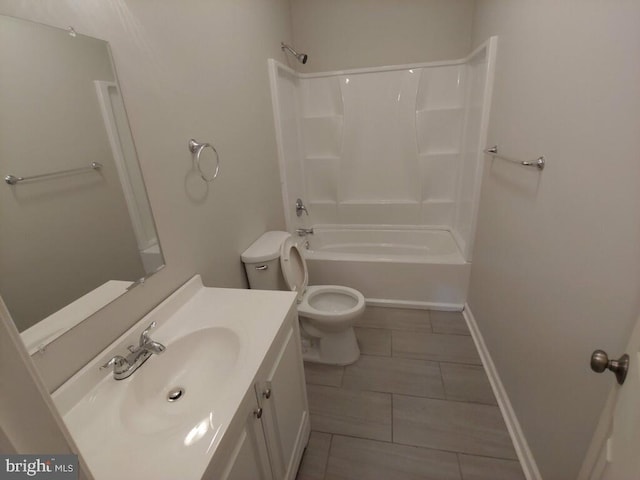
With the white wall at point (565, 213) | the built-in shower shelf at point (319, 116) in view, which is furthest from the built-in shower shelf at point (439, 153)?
the white wall at point (565, 213)

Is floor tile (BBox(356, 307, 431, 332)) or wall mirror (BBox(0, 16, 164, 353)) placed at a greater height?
wall mirror (BBox(0, 16, 164, 353))

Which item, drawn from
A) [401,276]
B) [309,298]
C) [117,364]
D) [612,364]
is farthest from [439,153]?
[117,364]

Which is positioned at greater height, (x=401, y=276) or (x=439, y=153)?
(x=439, y=153)

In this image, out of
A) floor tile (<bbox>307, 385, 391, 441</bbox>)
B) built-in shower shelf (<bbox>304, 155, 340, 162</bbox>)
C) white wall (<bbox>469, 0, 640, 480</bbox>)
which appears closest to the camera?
white wall (<bbox>469, 0, 640, 480</bbox>)

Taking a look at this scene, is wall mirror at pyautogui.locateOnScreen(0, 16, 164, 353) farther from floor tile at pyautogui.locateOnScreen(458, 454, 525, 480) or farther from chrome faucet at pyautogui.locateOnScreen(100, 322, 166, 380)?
floor tile at pyautogui.locateOnScreen(458, 454, 525, 480)

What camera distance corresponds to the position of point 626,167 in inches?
31.7


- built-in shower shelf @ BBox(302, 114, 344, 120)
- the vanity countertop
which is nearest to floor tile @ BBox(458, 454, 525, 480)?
the vanity countertop

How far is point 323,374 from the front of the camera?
6.23ft

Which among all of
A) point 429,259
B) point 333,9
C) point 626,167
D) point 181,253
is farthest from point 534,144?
point 333,9

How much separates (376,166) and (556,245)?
1942 mm

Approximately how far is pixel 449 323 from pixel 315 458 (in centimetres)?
137

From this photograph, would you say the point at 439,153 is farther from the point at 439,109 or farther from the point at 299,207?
the point at 299,207

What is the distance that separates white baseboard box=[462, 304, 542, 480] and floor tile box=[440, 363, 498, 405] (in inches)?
1.5

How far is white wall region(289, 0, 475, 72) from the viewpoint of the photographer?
7.76ft
